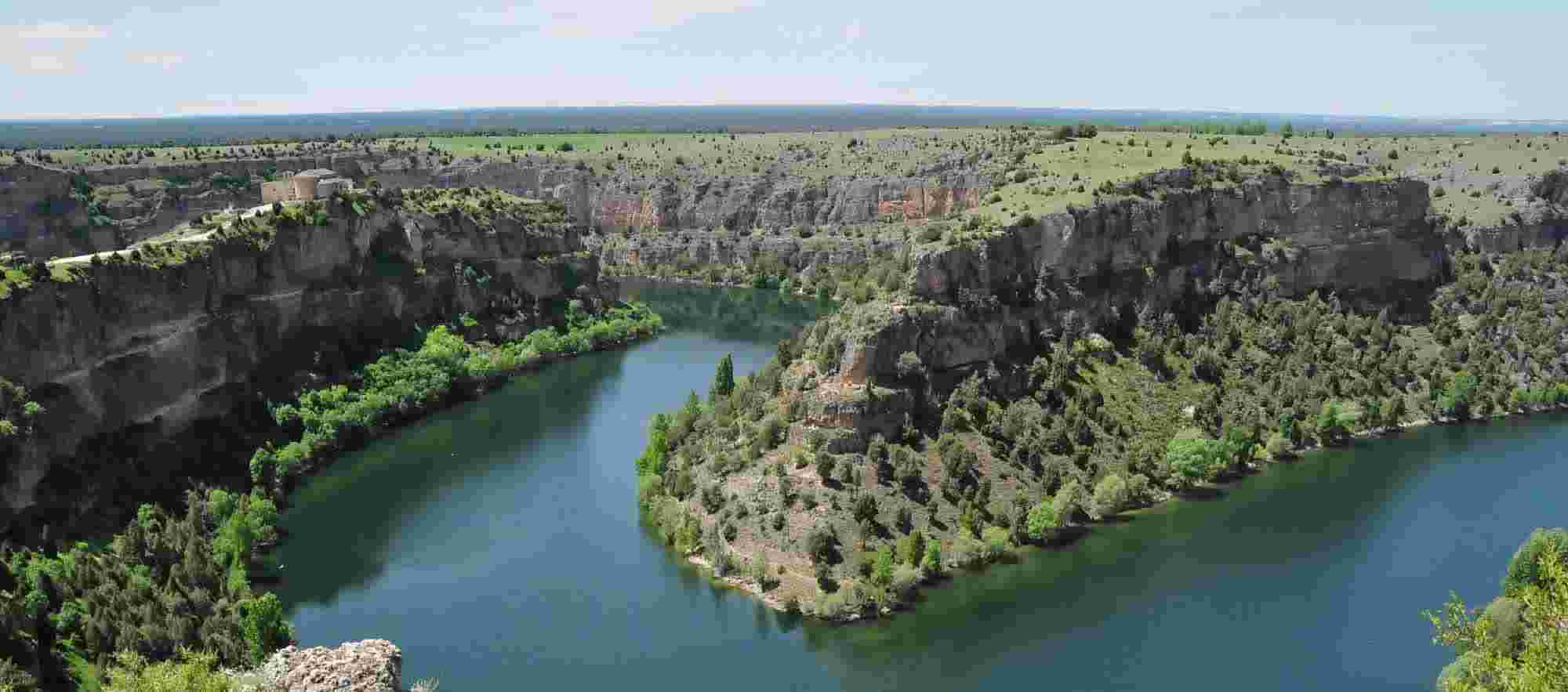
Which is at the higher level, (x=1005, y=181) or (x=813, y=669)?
(x=1005, y=181)

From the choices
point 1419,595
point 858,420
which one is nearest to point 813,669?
point 858,420

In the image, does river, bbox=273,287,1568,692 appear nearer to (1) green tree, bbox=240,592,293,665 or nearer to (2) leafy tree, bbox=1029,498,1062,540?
(2) leafy tree, bbox=1029,498,1062,540

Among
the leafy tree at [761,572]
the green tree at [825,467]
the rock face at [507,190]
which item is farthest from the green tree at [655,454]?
the rock face at [507,190]

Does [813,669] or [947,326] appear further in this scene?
[947,326]

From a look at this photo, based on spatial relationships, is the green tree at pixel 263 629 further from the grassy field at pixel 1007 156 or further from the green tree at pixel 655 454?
the grassy field at pixel 1007 156

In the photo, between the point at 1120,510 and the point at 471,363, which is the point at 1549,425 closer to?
the point at 1120,510

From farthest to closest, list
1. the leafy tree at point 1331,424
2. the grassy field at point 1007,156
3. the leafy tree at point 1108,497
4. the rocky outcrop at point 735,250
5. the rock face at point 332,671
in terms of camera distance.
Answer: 1. the rocky outcrop at point 735,250
2. the grassy field at point 1007,156
3. the leafy tree at point 1331,424
4. the leafy tree at point 1108,497
5. the rock face at point 332,671

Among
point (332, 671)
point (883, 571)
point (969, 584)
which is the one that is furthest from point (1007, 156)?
point (332, 671)

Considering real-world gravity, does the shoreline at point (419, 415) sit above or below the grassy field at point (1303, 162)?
below
